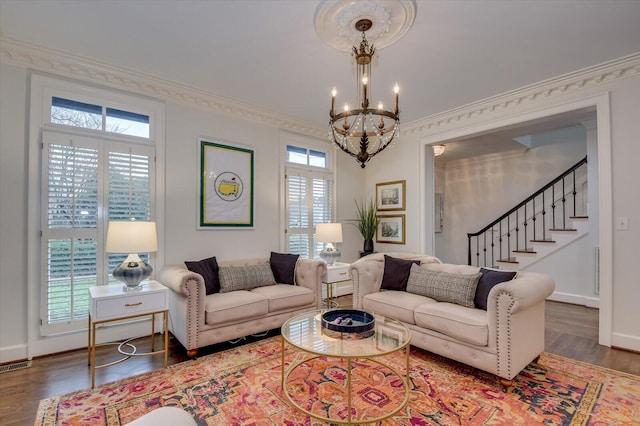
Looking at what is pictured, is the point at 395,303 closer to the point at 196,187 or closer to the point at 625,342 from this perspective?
the point at 625,342

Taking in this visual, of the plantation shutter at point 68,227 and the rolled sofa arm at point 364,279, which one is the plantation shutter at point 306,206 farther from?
the plantation shutter at point 68,227

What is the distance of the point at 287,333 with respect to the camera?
2.17 m

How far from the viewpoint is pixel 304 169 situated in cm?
465

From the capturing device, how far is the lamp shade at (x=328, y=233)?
13.6 feet

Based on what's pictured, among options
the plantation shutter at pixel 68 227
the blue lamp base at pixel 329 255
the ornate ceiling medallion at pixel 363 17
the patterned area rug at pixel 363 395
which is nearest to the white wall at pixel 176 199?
the plantation shutter at pixel 68 227

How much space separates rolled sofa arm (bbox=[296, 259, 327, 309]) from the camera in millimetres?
3619

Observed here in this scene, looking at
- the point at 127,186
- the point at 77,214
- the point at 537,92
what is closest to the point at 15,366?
the point at 77,214

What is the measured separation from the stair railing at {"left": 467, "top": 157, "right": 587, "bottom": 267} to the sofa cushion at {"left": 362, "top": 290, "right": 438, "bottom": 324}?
11.7 ft

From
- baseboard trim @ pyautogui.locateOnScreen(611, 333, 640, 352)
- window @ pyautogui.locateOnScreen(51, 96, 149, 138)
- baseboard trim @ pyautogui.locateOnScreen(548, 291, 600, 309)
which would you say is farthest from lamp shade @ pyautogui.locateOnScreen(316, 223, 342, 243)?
baseboard trim @ pyautogui.locateOnScreen(548, 291, 600, 309)

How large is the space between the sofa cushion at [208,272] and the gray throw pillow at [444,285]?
2.06 metres

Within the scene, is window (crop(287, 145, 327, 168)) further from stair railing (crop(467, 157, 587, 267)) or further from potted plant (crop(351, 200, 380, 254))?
stair railing (crop(467, 157, 587, 267))

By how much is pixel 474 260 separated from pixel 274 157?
16.8 ft

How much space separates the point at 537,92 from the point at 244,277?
3891 mm

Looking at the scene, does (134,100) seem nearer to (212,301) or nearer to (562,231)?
(212,301)
